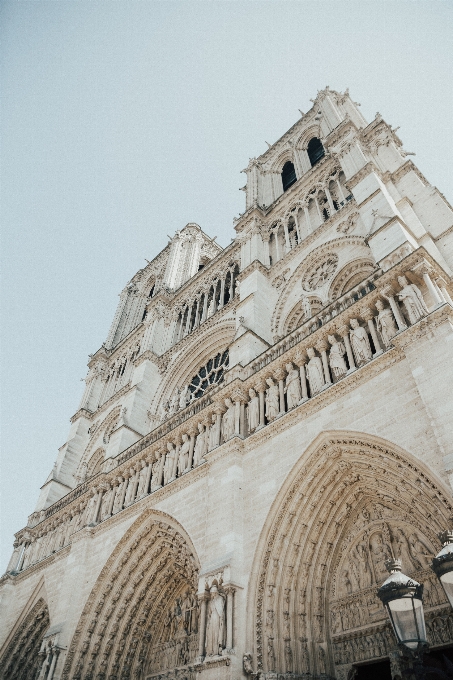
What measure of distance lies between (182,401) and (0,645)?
8153 mm

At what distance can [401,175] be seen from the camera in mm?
12867

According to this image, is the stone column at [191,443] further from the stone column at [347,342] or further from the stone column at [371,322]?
the stone column at [371,322]

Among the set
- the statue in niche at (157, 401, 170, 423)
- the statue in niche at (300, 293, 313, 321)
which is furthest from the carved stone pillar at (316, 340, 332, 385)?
the statue in niche at (157, 401, 170, 423)

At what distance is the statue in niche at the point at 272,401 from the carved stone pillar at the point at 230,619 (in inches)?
117

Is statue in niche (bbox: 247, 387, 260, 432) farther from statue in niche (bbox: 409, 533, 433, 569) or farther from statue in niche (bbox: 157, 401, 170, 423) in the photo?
statue in niche (bbox: 157, 401, 170, 423)

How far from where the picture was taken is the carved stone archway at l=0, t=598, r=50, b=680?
12.6 m

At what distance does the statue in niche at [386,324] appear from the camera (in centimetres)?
770

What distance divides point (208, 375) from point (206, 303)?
3751mm

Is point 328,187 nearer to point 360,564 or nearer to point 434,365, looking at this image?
point 434,365

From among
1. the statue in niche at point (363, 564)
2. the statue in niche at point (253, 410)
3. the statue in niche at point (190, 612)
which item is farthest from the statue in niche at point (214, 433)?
the statue in niche at point (363, 564)

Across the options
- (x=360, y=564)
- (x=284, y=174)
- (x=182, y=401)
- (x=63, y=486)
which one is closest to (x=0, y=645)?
(x=63, y=486)

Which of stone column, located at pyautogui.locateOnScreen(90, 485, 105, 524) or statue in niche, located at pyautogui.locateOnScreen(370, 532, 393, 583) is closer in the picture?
statue in niche, located at pyautogui.locateOnScreen(370, 532, 393, 583)

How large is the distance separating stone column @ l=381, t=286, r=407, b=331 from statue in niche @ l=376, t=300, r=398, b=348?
118 millimetres

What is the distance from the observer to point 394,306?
26.0 feet
